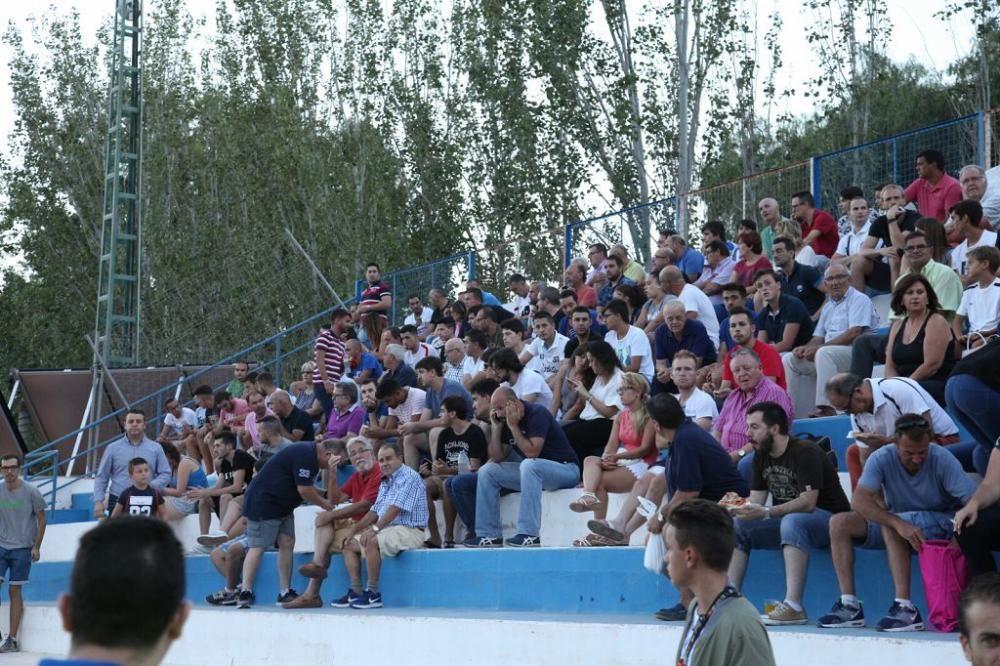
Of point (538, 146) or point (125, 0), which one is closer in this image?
point (125, 0)

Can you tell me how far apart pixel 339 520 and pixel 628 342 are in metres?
3.02

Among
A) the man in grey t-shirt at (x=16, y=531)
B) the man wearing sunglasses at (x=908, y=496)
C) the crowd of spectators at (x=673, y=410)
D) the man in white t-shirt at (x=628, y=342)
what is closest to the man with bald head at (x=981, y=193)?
the crowd of spectators at (x=673, y=410)

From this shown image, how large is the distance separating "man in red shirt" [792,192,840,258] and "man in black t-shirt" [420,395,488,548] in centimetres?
407

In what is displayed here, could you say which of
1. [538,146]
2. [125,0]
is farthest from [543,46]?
[125,0]

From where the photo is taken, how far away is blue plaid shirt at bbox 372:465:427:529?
1236 centimetres

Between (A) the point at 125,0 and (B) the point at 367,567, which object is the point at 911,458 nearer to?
(B) the point at 367,567

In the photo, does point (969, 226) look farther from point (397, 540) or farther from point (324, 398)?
point (324, 398)

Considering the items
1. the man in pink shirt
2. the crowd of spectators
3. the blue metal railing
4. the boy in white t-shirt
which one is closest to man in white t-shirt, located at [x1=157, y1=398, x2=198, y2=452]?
the blue metal railing

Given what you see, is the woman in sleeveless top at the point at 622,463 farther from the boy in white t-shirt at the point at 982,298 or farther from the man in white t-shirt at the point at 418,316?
the man in white t-shirt at the point at 418,316

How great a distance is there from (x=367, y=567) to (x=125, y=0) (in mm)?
13637

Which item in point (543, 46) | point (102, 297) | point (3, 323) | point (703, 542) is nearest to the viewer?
point (703, 542)

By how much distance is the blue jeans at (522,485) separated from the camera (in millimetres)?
11750

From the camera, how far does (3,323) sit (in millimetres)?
Answer: 44094

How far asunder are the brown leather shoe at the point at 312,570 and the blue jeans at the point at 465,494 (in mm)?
1344
